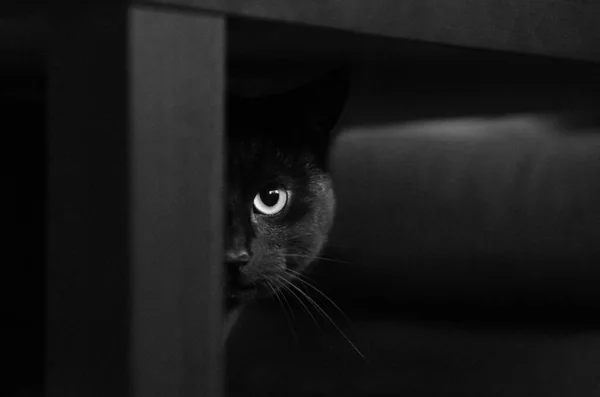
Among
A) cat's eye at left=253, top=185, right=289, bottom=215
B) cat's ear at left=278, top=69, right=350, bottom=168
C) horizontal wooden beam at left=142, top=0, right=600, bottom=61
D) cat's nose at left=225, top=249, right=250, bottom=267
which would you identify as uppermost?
horizontal wooden beam at left=142, top=0, right=600, bottom=61

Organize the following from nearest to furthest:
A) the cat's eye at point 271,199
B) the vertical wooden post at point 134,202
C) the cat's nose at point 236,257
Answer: the vertical wooden post at point 134,202, the cat's nose at point 236,257, the cat's eye at point 271,199

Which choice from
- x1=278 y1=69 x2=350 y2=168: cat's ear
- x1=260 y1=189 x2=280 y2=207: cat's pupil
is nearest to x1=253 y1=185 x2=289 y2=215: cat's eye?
x1=260 y1=189 x2=280 y2=207: cat's pupil

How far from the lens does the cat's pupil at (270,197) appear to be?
1237 mm

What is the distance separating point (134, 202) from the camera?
625mm

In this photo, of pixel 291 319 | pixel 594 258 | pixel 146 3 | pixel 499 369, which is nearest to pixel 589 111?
pixel 594 258

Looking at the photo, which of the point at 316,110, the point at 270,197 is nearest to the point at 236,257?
the point at 270,197

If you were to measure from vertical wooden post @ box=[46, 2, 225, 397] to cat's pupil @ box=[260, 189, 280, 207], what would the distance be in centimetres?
55

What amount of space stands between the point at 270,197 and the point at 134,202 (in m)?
0.63

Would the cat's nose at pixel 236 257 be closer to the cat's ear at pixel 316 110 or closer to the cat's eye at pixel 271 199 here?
the cat's eye at pixel 271 199

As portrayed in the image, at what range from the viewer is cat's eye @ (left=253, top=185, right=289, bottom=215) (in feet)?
4.03

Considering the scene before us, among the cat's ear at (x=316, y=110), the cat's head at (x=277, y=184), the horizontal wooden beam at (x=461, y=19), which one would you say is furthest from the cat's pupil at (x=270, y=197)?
the horizontal wooden beam at (x=461, y=19)

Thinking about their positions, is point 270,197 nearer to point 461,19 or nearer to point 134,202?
point 461,19

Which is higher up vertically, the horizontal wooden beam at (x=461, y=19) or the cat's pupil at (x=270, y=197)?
the horizontal wooden beam at (x=461, y=19)

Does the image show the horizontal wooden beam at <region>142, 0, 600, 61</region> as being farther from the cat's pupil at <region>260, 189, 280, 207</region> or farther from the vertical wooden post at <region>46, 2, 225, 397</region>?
the cat's pupil at <region>260, 189, 280, 207</region>
